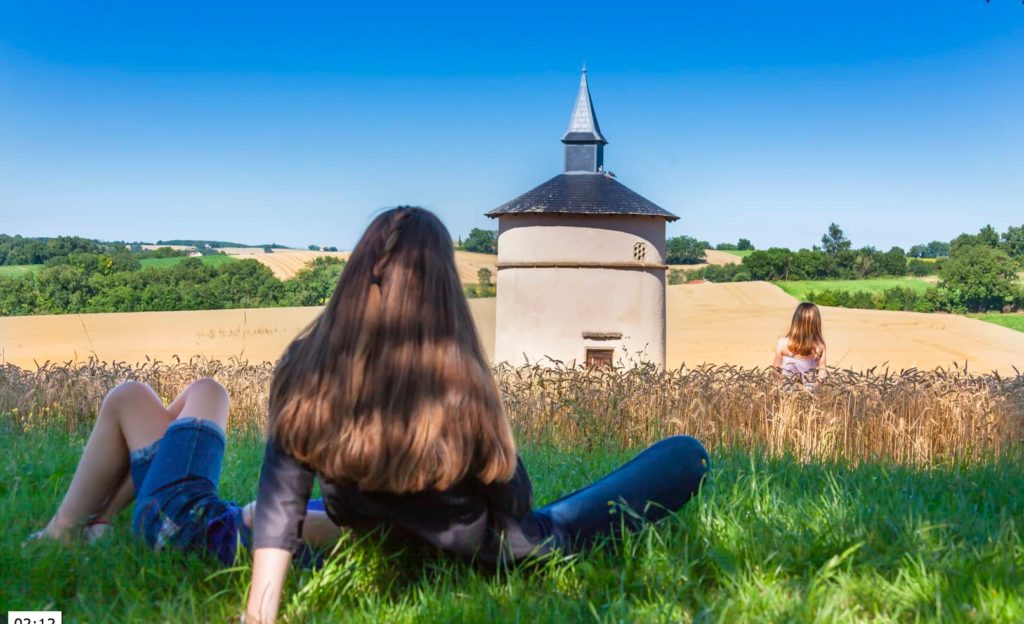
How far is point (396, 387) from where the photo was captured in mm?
2227

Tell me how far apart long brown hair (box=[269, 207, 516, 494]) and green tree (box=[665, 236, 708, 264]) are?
7505 cm

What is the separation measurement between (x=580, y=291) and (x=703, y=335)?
3024 cm

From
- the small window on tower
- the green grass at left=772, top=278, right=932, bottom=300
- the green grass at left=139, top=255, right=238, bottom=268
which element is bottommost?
the small window on tower

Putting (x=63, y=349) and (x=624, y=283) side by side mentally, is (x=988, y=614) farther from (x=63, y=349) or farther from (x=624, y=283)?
(x=63, y=349)

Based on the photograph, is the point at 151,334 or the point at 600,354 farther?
the point at 151,334

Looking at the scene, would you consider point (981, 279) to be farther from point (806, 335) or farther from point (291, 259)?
point (806, 335)

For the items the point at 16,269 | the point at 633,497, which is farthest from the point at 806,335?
the point at 16,269

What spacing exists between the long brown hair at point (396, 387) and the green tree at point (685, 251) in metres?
75.1

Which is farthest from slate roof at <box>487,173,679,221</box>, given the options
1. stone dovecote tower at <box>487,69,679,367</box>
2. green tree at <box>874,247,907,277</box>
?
green tree at <box>874,247,907,277</box>

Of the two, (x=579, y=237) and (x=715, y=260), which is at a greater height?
(x=579, y=237)

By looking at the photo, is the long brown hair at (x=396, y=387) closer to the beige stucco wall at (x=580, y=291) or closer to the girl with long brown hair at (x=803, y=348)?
the girl with long brown hair at (x=803, y=348)

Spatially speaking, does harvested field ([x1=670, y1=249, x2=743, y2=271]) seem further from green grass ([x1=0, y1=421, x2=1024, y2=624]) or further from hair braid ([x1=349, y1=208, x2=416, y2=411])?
hair braid ([x1=349, y1=208, x2=416, y2=411])

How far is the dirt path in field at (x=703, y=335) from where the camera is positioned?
131 ft

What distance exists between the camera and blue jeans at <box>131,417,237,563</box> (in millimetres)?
2691
